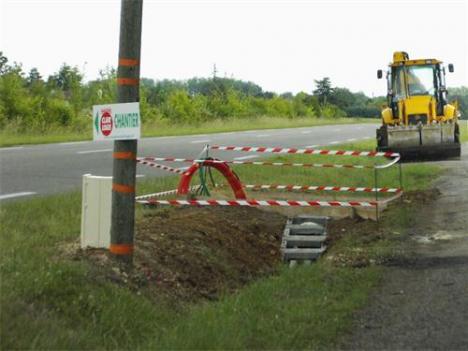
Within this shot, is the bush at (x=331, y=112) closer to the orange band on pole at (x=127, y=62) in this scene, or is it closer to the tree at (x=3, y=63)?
the tree at (x=3, y=63)

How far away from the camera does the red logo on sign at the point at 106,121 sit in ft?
20.4

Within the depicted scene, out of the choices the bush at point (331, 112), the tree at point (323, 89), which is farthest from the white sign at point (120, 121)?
the tree at point (323, 89)

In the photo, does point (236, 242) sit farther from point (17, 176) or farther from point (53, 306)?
point (17, 176)

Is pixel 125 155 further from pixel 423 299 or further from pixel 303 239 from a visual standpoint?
pixel 303 239

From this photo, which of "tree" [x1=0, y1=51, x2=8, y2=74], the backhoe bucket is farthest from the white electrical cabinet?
"tree" [x1=0, y1=51, x2=8, y2=74]

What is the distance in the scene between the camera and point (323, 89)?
94500 millimetres

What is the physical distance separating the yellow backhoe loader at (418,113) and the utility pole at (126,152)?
50.6 ft

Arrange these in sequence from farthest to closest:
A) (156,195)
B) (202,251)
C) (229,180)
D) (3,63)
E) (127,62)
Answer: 1. (3,63)
2. (229,180)
3. (156,195)
4. (202,251)
5. (127,62)

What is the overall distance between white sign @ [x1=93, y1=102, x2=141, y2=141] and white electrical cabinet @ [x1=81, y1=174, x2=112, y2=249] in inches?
24.1

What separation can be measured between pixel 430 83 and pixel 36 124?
51.6 feet

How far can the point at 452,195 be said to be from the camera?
501 inches

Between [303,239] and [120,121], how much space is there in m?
4.11

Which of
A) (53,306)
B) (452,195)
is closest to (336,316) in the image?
(53,306)

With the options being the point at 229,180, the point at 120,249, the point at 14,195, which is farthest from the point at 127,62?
the point at 14,195
